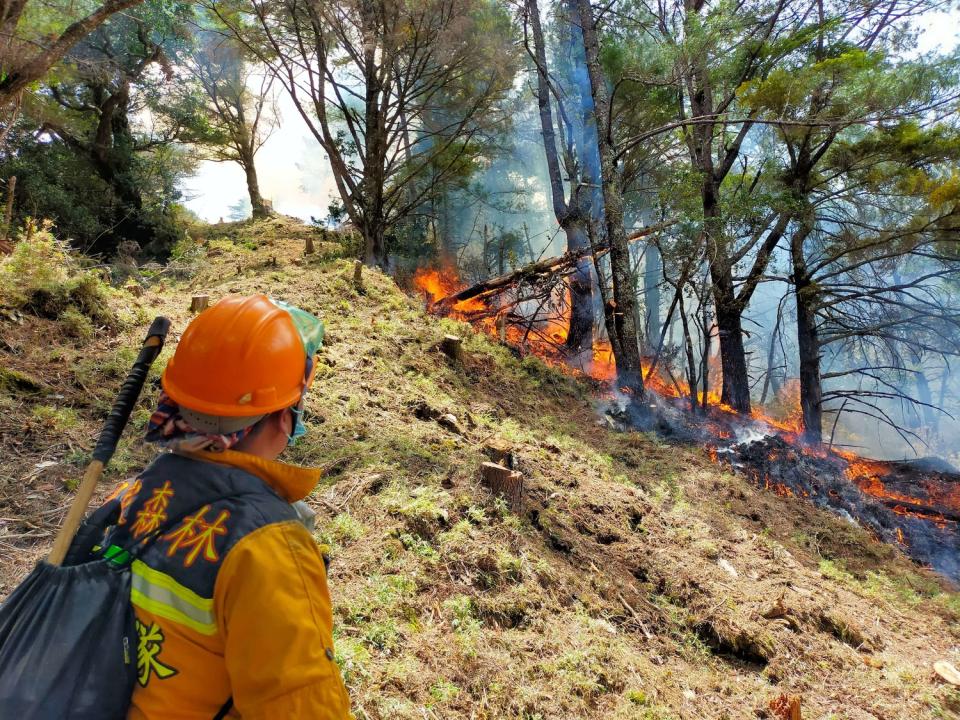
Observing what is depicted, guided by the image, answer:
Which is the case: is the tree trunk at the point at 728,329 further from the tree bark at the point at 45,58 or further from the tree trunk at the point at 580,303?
the tree bark at the point at 45,58

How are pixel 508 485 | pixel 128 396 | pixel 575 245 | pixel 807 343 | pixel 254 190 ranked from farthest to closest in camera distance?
pixel 254 190
pixel 575 245
pixel 807 343
pixel 508 485
pixel 128 396

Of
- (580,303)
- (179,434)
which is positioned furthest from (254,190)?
(179,434)

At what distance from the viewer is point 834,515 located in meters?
6.23

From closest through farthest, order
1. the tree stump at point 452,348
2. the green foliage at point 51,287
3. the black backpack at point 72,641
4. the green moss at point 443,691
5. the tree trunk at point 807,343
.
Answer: the black backpack at point 72,641 < the green moss at point 443,691 < the green foliage at point 51,287 < the tree stump at point 452,348 < the tree trunk at point 807,343

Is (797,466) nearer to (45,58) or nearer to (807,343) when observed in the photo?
(807,343)

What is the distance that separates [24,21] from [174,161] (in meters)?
7.70

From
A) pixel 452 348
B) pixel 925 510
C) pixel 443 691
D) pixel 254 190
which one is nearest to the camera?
pixel 443 691

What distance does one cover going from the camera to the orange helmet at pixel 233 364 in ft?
4.12

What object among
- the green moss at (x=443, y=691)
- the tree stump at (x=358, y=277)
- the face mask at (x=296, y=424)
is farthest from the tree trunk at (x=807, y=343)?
the face mask at (x=296, y=424)

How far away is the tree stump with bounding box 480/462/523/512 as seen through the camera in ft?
13.2

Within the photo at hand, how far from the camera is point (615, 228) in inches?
321

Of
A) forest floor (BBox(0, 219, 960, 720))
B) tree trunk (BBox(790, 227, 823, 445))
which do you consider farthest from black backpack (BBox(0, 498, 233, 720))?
tree trunk (BBox(790, 227, 823, 445))

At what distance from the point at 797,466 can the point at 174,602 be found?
25.4 ft

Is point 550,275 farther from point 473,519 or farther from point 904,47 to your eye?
point 904,47
